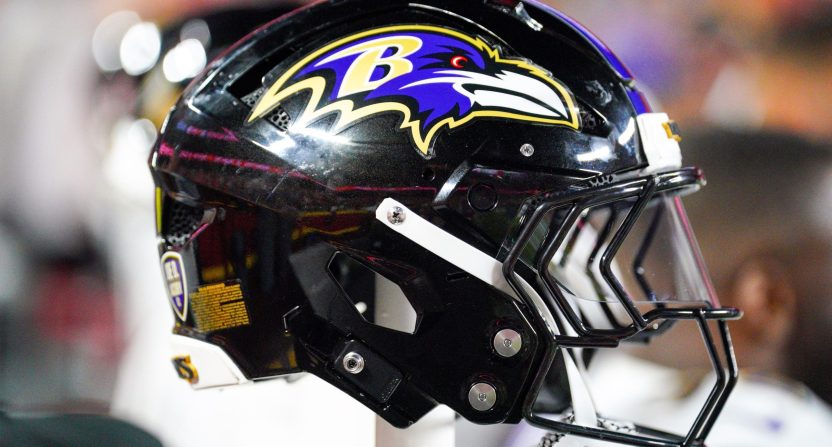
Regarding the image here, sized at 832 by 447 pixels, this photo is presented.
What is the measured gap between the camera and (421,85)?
767 millimetres

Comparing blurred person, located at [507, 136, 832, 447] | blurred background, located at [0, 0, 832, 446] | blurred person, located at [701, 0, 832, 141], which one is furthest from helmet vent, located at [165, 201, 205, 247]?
blurred person, located at [701, 0, 832, 141]

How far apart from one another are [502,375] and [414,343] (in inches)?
3.8

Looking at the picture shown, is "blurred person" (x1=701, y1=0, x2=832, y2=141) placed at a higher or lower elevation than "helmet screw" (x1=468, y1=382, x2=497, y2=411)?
higher

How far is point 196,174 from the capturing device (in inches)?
32.1

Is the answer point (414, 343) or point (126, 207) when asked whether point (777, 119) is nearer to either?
point (414, 343)

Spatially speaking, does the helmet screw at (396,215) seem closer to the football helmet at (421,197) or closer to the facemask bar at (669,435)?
the football helmet at (421,197)

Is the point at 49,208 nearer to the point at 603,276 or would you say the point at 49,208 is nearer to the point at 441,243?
the point at 441,243

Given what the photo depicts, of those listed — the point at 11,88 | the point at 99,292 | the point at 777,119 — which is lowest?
the point at 99,292

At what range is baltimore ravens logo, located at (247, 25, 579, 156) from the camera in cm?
76

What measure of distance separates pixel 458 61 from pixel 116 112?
0.91 metres

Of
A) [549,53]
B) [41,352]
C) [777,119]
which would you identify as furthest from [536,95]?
[41,352]

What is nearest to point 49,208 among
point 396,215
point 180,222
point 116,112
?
point 116,112

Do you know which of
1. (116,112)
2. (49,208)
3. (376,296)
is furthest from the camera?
(49,208)

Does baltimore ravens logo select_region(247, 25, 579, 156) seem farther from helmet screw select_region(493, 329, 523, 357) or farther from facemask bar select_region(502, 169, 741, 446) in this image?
helmet screw select_region(493, 329, 523, 357)
